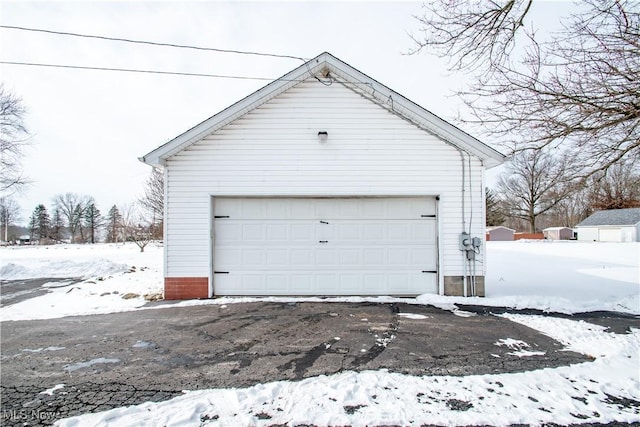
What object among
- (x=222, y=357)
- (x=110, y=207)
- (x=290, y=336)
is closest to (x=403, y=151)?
(x=290, y=336)

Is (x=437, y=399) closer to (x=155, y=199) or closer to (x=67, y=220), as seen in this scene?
(x=155, y=199)

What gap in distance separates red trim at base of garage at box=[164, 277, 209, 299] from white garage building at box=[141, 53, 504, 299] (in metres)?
0.02

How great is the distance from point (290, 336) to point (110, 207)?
225 ft

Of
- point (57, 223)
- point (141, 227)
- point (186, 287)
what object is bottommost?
point (186, 287)

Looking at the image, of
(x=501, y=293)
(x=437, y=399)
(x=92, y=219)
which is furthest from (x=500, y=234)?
(x=92, y=219)

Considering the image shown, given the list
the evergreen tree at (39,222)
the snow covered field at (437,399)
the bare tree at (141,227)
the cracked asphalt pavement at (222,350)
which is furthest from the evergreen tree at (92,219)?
the snow covered field at (437,399)

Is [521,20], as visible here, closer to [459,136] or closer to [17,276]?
[459,136]

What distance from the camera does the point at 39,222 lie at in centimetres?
5675

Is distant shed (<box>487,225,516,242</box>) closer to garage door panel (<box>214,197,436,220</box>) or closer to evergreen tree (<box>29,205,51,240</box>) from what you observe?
garage door panel (<box>214,197,436,220</box>)

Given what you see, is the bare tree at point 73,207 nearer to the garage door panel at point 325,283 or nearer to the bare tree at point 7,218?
the bare tree at point 7,218

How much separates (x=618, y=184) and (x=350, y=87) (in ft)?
22.2

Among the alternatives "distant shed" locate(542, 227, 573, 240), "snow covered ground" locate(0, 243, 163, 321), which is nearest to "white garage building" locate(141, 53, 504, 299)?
"snow covered ground" locate(0, 243, 163, 321)

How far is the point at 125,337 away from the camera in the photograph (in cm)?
470

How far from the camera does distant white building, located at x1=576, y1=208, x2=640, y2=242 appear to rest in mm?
31688
